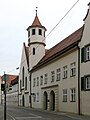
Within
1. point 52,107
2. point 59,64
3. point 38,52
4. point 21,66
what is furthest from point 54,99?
point 21,66

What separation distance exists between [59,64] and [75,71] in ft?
20.0

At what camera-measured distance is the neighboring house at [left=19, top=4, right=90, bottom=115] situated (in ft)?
105

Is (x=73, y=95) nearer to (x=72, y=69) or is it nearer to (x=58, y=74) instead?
(x=72, y=69)

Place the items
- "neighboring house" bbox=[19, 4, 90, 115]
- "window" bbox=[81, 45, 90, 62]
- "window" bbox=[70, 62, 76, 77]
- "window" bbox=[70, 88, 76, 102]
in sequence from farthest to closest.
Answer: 1. "window" bbox=[70, 62, 76, 77]
2. "window" bbox=[70, 88, 76, 102]
3. "neighboring house" bbox=[19, 4, 90, 115]
4. "window" bbox=[81, 45, 90, 62]

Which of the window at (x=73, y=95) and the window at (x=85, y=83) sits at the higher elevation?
the window at (x=85, y=83)

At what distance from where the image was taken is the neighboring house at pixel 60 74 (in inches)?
1254

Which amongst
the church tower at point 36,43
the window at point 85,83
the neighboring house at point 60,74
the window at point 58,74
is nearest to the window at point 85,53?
the neighboring house at point 60,74

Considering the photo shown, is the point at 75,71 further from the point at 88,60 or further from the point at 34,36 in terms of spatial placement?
the point at 34,36

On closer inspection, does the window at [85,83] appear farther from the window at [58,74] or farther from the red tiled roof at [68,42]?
the window at [58,74]

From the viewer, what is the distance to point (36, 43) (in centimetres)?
6038

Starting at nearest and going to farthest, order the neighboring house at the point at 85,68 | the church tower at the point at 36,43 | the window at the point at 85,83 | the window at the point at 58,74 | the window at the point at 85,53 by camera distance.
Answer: the neighboring house at the point at 85,68
the window at the point at 85,83
the window at the point at 85,53
the window at the point at 58,74
the church tower at the point at 36,43

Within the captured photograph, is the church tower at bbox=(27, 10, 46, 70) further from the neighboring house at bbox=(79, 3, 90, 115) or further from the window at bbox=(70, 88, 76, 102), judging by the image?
the neighboring house at bbox=(79, 3, 90, 115)

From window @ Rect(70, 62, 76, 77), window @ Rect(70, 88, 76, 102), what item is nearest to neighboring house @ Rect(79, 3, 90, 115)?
window @ Rect(70, 62, 76, 77)

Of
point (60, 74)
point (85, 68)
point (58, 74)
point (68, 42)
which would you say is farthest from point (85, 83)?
point (68, 42)
